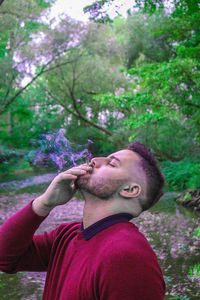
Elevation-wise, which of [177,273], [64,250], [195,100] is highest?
[195,100]

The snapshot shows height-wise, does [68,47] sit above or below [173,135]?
above

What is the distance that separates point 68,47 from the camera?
18.0 meters

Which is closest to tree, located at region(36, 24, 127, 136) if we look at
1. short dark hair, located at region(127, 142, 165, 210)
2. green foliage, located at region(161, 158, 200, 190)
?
green foliage, located at region(161, 158, 200, 190)

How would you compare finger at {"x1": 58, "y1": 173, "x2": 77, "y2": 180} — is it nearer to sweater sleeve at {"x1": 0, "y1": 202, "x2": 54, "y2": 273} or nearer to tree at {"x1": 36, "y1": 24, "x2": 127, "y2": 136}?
sweater sleeve at {"x1": 0, "y1": 202, "x2": 54, "y2": 273}

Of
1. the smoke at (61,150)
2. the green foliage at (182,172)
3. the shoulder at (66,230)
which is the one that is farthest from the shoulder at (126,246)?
the green foliage at (182,172)

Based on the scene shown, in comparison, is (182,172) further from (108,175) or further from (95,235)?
(95,235)

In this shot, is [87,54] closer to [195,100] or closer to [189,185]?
[189,185]

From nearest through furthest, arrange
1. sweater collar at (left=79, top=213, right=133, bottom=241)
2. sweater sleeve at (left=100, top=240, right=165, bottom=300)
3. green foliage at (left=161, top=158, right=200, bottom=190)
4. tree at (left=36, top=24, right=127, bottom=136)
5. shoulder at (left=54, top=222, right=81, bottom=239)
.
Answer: sweater sleeve at (left=100, top=240, right=165, bottom=300), sweater collar at (left=79, top=213, right=133, bottom=241), shoulder at (left=54, top=222, right=81, bottom=239), green foliage at (left=161, top=158, right=200, bottom=190), tree at (left=36, top=24, right=127, bottom=136)

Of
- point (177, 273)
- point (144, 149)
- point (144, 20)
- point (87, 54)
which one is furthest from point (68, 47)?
point (144, 149)

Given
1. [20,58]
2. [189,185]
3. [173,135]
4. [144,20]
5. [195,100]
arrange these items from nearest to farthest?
[195,100], [189,185], [173,135], [20,58], [144,20]

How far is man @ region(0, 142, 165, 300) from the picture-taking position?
1.20 metres

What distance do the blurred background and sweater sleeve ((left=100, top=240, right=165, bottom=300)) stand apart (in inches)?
38.7

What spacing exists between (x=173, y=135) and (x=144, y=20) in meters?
9.34

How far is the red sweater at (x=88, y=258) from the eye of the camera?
3.79 feet
